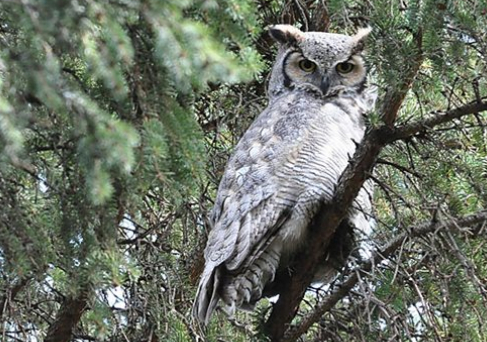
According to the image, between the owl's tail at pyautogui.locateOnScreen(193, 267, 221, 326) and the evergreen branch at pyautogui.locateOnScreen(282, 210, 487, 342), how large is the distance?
302 mm

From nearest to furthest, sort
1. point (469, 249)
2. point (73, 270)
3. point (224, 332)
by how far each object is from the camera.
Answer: point (73, 270) → point (469, 249) → point (224, 332)

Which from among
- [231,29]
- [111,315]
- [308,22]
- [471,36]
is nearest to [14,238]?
[111,315]

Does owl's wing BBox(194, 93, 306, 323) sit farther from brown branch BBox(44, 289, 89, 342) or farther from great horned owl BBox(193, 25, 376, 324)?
brown branch BBox(44, 289, 89, 342)

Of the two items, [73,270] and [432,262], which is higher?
[432,262]

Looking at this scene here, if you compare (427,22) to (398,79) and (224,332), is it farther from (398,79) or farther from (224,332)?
(224,332)

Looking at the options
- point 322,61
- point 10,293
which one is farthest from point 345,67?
point 10,293

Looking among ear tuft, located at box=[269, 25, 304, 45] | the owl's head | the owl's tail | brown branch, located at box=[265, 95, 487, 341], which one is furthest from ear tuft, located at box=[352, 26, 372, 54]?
the owl's tail

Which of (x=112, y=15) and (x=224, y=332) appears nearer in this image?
(x=112, y=15)

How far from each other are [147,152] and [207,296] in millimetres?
1171

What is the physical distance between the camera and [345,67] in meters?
3.77

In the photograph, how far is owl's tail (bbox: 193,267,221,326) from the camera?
125 inches

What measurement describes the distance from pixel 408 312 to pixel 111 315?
1.02 meters

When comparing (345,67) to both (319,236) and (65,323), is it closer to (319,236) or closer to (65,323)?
(319,236)

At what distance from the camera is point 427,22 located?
2.58 metres
